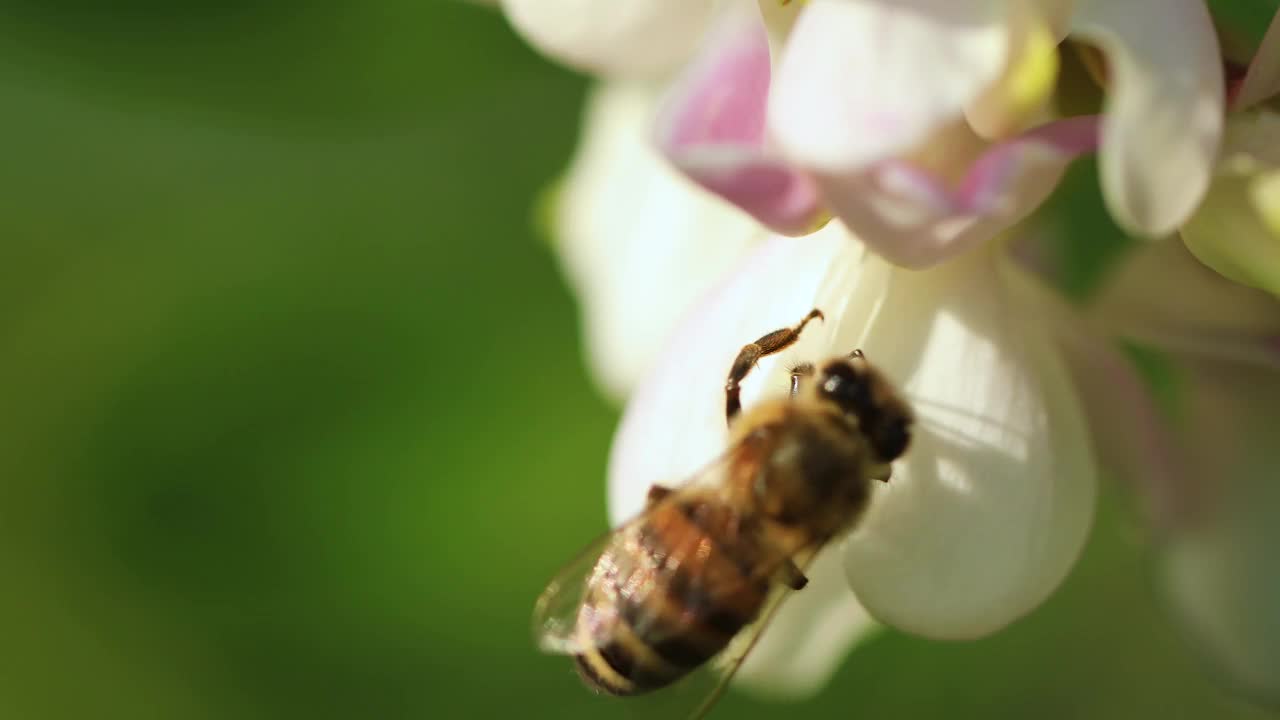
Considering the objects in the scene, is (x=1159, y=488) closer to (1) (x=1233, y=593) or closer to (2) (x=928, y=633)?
(1) (x=1233, y=593)

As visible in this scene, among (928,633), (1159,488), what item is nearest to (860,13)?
(928,633)

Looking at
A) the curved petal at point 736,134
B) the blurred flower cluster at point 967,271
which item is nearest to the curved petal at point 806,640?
the blurred flower cluster at point 967,271

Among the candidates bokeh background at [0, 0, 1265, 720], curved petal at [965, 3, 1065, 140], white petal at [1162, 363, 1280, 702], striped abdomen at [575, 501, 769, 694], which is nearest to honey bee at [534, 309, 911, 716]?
striped abdomen at [575, 501, 769, 694]

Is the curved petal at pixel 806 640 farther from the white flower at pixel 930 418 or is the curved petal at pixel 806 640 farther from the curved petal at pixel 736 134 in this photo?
the curved petal at pixel 736 134

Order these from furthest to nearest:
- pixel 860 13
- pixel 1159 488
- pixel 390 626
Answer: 1. pixel 390 626
2. pixel 1159 488
3. pixel 860 13

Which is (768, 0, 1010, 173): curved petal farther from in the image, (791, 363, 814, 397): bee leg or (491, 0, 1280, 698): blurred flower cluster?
(791, 363, 814, 397): bee leg

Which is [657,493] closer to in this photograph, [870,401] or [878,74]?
[870,401]
